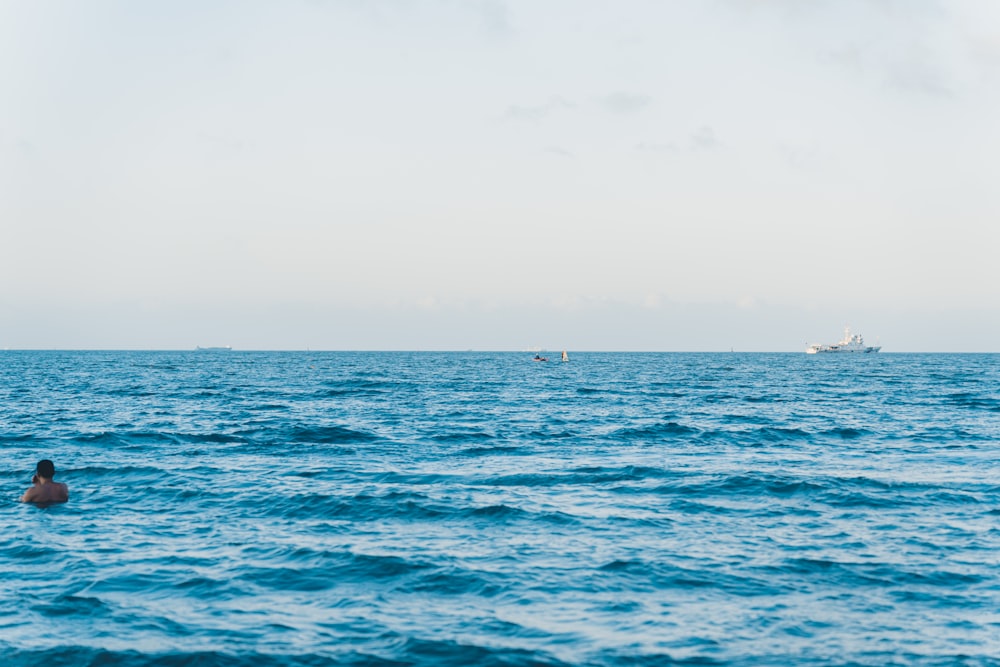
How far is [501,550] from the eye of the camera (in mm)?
19234

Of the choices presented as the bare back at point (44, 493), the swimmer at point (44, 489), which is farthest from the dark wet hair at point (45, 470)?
the bare back at point (44, 493)

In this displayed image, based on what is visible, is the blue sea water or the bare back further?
the bare back

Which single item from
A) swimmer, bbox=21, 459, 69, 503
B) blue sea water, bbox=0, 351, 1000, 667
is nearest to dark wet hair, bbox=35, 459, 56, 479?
swimmer, bbox=21, 459, 69, 503

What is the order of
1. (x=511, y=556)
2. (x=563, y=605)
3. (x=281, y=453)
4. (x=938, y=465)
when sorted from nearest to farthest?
(x=563, y=605) < (x=511, y=556) < (x=938, y=465) < (x=281, y=453)

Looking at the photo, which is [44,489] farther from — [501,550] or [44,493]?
[501,550]

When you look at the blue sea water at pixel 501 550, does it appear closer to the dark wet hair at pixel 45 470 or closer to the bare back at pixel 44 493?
the bare back at pixel 44 493

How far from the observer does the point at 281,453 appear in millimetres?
35562

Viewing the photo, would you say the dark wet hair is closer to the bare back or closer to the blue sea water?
the bare back

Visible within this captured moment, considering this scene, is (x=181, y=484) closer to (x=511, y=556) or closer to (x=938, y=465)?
(x=511, y=556)

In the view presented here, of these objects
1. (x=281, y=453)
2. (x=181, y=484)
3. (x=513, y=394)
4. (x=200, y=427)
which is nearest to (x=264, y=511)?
(x=181, y=484)

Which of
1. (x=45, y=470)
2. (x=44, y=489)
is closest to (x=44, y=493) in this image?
(x=44, y=489)

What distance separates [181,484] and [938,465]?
2734 cm

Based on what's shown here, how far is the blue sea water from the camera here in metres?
13.6

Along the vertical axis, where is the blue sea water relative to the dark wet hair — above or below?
below
